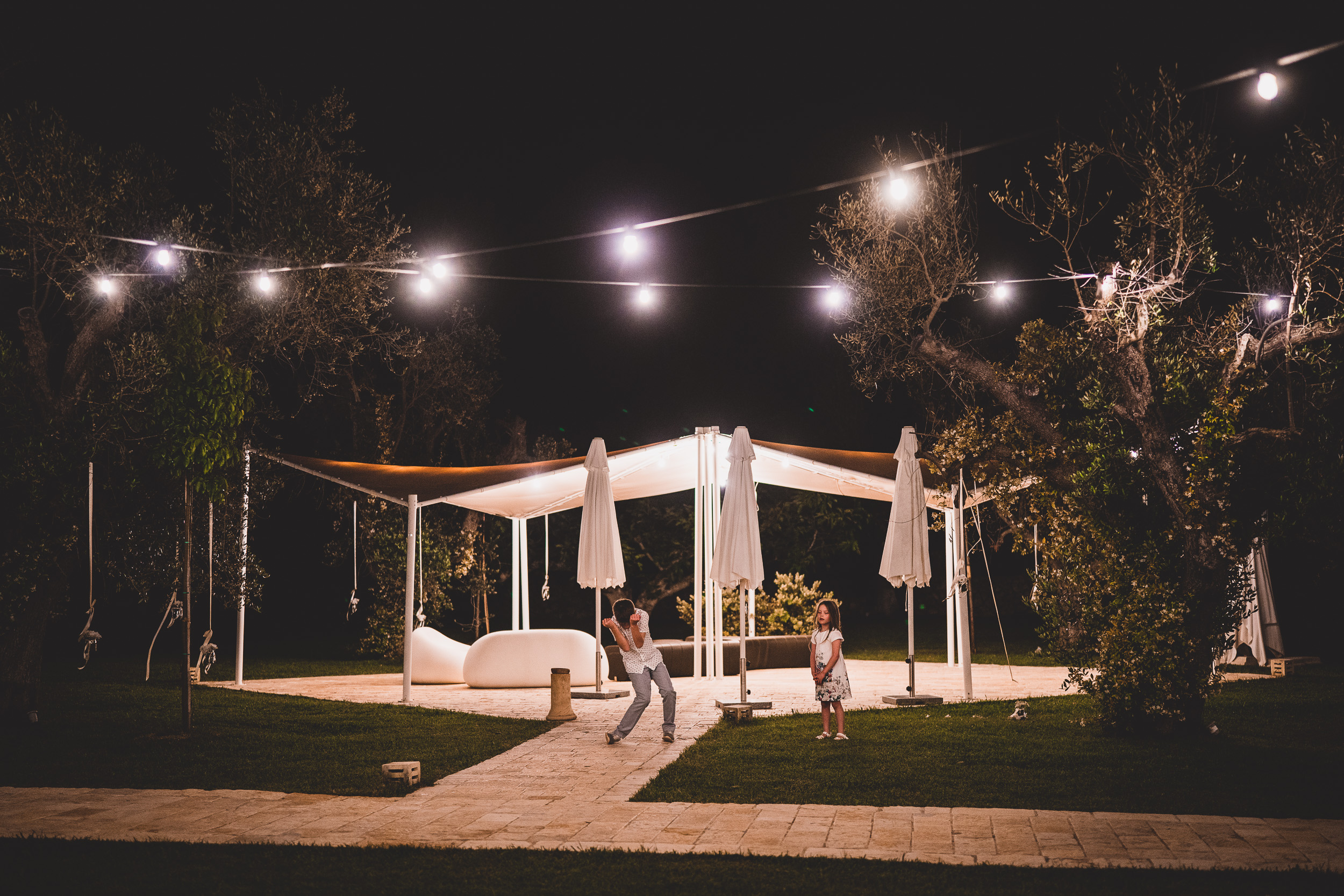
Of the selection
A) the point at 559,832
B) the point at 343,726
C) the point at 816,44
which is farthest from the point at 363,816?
the point at 816,44

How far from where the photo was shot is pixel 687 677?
43.4ft

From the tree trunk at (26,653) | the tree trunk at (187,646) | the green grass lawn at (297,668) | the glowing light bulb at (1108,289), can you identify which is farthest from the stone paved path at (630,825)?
the green grass lawn at (297,668)

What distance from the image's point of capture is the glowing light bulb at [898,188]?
8.64 m

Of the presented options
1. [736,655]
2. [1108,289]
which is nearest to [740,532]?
[1108,289]

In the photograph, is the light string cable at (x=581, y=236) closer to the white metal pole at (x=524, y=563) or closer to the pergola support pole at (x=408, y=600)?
the pergola support pole at (x=408, y=600)

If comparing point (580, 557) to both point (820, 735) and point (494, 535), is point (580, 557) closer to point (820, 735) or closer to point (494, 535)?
point (820, 735)

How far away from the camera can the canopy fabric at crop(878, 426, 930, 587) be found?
31.8 ft

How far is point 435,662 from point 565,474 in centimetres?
308

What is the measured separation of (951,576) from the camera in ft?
45.0

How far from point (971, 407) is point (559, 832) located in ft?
17.0

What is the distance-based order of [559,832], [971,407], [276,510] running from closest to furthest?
[559,832], [971,407], [276,510]

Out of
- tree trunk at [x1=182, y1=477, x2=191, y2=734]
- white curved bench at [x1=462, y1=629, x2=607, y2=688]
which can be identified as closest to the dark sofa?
white curved bench at [x1=462, y1=629, x2=607, y2=688]

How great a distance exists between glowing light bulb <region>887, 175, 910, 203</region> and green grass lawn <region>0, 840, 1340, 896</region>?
5947 mm

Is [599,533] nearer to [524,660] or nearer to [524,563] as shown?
[524,660]
